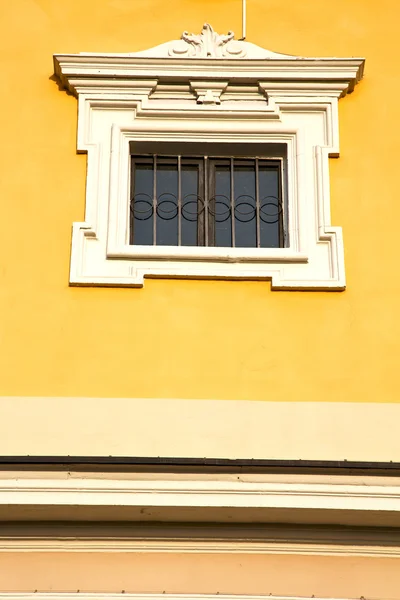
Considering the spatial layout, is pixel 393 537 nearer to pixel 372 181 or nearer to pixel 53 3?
pixel 372 181

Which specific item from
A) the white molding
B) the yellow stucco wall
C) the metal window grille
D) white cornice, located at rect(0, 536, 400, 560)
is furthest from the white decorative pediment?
the white molding

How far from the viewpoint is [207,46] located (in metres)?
9.72

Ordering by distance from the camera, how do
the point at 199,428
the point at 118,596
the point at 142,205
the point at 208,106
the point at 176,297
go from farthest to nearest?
the point at 208,106 < the point at 142,205 < the point at 176,297 < the point at 199,428 < the point at 118,596

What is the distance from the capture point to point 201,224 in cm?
923

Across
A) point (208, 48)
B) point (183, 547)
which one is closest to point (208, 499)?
point (183, 547)

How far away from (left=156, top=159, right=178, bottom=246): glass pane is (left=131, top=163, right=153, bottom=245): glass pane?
0.06 metres

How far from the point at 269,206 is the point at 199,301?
0.99 meters

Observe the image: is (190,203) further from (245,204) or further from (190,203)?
(245,204)

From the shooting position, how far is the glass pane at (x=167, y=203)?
9.19 m

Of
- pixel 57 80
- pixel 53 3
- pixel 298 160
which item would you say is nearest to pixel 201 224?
pixel 298 160

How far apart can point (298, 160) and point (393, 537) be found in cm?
282

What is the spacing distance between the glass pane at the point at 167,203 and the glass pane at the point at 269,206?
60cm

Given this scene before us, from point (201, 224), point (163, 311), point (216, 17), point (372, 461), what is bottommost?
point (372, 461)

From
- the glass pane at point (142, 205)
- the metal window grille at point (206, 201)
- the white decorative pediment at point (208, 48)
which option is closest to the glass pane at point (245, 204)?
the metal window grille at point (206, 201)
